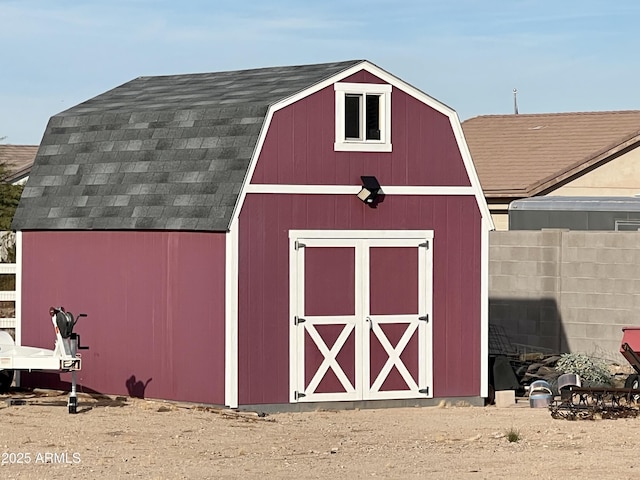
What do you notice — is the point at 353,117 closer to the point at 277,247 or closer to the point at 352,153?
the point at 352,153

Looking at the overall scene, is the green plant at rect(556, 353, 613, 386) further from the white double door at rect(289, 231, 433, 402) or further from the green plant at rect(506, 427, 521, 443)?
the green plant at rect(506, 427, 521, 443)

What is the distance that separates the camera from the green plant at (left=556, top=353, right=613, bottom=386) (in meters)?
19.6

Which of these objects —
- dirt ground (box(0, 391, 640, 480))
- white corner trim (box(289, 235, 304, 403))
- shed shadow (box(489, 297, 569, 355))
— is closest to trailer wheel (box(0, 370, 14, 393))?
dirt ground (box(0, 391, 640, 480))

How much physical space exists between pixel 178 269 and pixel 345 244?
6.80 feet

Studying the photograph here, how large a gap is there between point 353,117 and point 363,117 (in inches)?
5.0

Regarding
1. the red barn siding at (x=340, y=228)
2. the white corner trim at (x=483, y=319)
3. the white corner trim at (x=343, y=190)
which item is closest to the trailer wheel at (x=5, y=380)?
the red barn siding at (x=340, y=228)

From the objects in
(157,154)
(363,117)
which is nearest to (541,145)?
(363,117)

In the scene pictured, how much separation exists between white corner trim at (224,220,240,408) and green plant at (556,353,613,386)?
5.05 m

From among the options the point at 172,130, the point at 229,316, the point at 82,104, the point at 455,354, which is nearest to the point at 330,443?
the point at 229,316

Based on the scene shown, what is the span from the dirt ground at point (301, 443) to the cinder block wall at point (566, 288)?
5.56 m

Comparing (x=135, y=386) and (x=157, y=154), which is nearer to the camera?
(x=135, y=386)

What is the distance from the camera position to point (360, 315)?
17.8m

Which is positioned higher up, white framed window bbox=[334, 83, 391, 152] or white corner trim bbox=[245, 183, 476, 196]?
white framed window bbox=[334, 83, 391, 152]

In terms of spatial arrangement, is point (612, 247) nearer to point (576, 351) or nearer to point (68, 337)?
point (576, 351)
